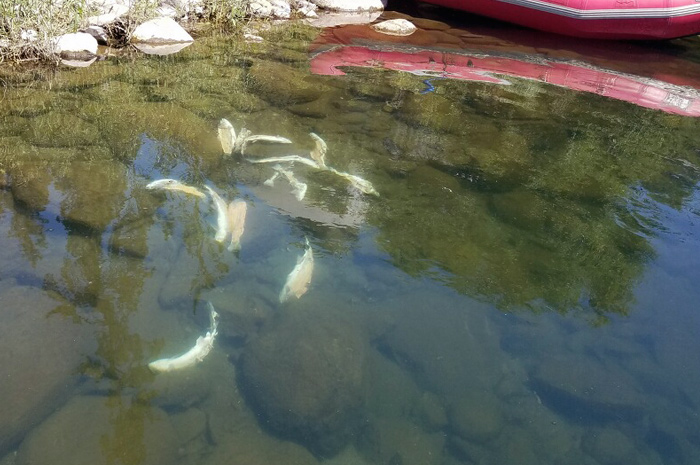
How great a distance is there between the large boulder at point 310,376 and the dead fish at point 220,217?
90cm

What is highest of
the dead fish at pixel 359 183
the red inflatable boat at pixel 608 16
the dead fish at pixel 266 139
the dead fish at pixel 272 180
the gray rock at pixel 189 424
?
the red inflatable boat at pixel 608 16

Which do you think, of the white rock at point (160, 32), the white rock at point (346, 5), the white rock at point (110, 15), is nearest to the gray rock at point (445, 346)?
the white rock at point (160, 32)

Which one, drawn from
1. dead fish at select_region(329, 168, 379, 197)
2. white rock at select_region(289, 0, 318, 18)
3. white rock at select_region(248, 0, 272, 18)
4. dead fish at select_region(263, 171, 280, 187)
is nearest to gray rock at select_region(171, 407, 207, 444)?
dead fish at select_region(263, 171, 280, 187)

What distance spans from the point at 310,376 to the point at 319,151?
8.54 feet

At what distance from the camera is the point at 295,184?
16.4 ft

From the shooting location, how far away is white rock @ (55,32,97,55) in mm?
7113

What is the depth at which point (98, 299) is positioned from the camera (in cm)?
377

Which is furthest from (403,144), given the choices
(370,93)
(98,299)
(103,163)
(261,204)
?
(98,299)

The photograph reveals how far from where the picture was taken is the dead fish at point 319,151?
536cm

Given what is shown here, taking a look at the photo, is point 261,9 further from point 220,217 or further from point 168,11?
point 220,217

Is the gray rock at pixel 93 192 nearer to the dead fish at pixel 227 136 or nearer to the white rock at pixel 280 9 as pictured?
the dead fish at pixel 227 136

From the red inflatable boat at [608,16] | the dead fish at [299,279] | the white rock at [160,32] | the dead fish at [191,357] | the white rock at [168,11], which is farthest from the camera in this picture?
the red inflatable boat at [608,16]

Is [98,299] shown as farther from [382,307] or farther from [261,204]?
[382,307]

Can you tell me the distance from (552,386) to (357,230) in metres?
1.79
